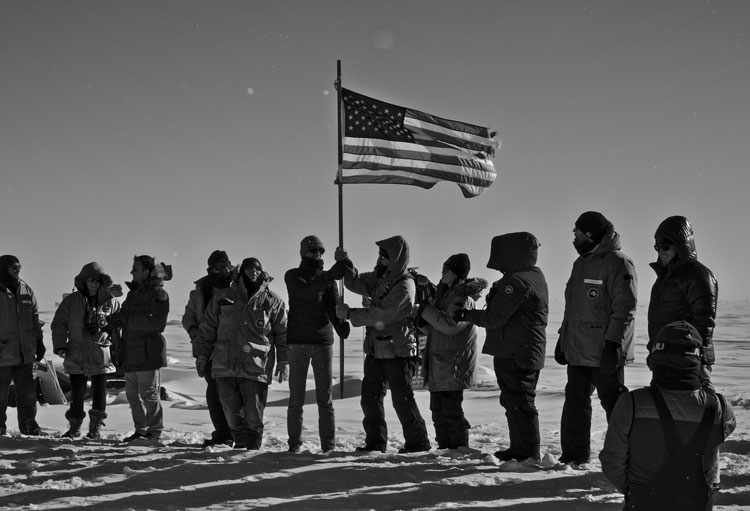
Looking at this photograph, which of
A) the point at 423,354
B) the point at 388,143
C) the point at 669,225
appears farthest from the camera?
the point at 388,143

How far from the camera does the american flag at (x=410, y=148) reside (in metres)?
10.5

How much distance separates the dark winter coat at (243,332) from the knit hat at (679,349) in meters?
4.74

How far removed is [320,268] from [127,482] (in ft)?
8.94

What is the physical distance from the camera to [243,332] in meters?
Answer: 7.73

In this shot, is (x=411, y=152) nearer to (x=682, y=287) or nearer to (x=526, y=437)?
(x=526, y=437)

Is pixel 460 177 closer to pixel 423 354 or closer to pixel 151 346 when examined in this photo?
pixel 423 354

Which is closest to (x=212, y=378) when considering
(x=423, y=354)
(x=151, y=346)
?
(x=151, y=346)

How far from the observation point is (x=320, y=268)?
766 centimetres

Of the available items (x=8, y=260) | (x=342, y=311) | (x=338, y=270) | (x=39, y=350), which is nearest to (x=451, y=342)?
(x=342, y=311)

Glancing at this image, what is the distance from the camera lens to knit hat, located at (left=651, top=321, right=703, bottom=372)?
3631 millimetres

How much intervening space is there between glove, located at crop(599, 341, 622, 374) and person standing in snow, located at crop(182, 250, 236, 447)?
12.9 ft

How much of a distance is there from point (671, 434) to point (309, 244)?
4.57 metres

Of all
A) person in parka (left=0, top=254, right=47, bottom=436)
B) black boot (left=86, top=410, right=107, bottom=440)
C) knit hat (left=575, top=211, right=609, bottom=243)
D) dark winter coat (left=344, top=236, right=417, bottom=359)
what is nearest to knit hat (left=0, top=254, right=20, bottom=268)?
person in parka (left=0, top=254, right=47, bottom=436)

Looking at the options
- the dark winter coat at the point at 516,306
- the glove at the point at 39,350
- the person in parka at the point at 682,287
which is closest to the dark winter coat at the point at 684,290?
the person in parka at the point at 682,287
